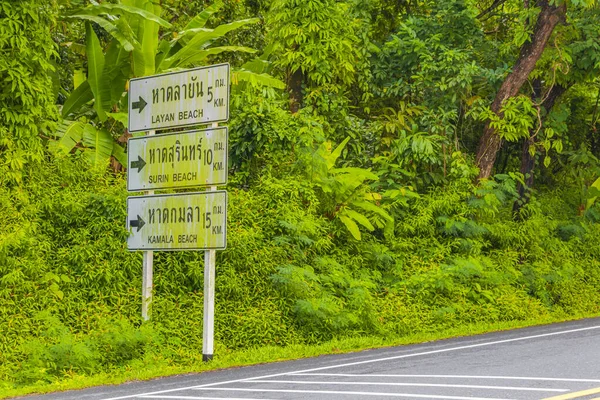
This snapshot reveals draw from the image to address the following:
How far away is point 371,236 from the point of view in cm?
1677

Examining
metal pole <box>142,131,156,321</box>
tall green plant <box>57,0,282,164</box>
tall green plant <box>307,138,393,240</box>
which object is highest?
tall green plant <box>57,0,282,164</box>

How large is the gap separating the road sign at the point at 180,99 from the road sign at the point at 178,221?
1.05m

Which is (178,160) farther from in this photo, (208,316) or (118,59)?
(118,59)

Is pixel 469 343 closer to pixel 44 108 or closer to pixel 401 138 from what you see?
pixel 401 138

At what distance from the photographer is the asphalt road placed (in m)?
→ 8.11

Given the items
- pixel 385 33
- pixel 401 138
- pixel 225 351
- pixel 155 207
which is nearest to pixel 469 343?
pixel 225 351

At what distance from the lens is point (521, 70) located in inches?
750

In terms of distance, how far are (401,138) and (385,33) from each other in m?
4.41

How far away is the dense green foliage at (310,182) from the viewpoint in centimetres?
1277

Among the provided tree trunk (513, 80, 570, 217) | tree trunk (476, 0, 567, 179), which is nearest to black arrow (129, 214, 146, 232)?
tree trunk (476, 0, 567, 179)

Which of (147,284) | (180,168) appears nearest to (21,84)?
(180,168)

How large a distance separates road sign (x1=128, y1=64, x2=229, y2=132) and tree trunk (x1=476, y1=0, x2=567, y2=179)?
8.93 m

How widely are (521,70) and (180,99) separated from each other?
31.8ft

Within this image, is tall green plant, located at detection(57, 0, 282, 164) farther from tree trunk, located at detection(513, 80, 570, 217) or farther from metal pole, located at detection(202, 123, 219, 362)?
tree trunk, located at detection(513, 80, 570, 217)
